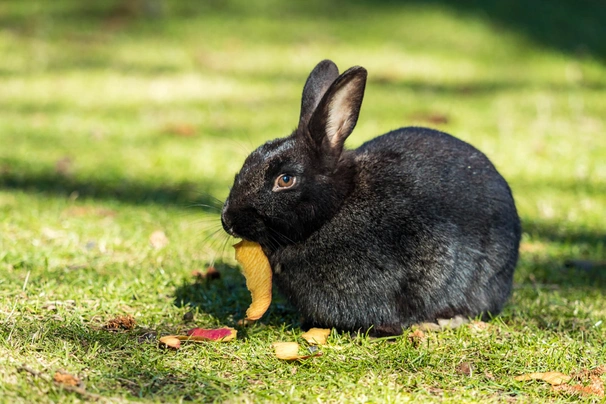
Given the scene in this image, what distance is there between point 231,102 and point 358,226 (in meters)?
5.01

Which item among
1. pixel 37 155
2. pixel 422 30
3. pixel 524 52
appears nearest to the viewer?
pixel 37 155

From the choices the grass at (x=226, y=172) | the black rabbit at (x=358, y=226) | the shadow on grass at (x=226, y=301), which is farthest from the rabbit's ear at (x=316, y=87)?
the shadow on grass at (x=226, y=301)

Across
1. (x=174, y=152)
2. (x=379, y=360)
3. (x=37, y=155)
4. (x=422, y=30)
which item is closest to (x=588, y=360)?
(x=379, y=360)

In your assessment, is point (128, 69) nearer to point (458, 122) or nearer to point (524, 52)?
point (458, 122)

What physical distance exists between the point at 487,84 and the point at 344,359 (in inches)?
267

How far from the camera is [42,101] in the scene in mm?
8391

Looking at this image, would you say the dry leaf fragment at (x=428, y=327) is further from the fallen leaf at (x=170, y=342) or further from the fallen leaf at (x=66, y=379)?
the fallen leaf at (x=66, y=379)

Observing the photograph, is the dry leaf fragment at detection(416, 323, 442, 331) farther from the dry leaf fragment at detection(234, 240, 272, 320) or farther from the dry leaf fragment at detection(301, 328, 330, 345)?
the dry leaf fragment at detection(234, 240, 272, 320)

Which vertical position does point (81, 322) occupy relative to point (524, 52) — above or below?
below

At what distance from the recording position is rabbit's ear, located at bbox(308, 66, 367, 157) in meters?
3.78

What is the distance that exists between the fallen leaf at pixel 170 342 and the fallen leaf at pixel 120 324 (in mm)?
296

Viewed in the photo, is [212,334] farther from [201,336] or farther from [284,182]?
[284,182]

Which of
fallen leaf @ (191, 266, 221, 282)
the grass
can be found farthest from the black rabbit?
fallen leaf @ (191, 266, 221, 282)

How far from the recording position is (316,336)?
377 cm
